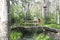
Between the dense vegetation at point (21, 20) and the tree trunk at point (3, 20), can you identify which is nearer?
the tree trunk at point (3, 20)

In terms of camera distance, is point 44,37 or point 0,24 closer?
point 0,24

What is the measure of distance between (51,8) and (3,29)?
1045 inches

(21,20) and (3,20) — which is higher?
(3,20)

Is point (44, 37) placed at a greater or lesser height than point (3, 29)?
lesser

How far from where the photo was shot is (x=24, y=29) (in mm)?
11336

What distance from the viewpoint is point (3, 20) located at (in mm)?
1888

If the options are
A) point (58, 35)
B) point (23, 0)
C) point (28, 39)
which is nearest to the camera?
point (28, 39)

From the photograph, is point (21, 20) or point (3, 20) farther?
point (21, 20)

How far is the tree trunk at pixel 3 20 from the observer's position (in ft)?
6.13

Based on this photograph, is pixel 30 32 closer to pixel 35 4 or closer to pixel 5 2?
pixel 5 2

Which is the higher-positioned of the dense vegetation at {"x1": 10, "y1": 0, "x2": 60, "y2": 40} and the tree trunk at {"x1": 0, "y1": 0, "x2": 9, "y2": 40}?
the tree trunk at {"x1": 0, "y1": 0, "x2": 9, "y2": 40}

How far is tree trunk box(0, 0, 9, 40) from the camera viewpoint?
1.87 meters

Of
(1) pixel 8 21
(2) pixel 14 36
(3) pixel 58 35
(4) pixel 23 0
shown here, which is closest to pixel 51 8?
(4) pixel 23 0

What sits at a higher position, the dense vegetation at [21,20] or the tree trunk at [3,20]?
the tree trunk at [3,20]
